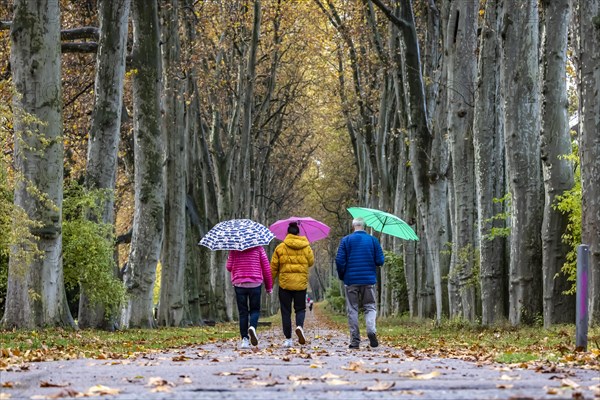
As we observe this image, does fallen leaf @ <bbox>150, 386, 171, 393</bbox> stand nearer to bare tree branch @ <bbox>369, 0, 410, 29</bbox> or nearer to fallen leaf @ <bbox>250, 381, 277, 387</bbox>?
fallen leaf @ <bbox>250, 381, 277, 387</bbox>

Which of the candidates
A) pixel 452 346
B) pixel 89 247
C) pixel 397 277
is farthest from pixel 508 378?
pixel 397 277

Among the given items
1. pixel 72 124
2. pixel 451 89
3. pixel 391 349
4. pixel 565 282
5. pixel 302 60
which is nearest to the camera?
pixel 391 349

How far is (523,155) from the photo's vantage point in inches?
624

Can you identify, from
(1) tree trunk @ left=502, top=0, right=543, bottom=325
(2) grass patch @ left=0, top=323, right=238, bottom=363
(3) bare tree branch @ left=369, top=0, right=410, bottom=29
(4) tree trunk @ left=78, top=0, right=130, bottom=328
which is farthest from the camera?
(3) bare tree branch @ left=369, top=0, right=410, bottom=29

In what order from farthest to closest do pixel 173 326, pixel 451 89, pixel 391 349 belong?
1. pixel 173 326
2. pixel 451 89
3. pixel 391 349

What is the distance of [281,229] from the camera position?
587 inches

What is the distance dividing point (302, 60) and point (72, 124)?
1431 cm

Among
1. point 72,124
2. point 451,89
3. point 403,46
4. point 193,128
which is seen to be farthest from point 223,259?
point 451,89

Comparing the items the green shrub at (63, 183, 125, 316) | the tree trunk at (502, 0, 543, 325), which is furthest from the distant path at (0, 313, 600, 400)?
the green shrub at (63, 183, 125, 316)

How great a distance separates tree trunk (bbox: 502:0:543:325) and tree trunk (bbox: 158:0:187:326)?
1094cm

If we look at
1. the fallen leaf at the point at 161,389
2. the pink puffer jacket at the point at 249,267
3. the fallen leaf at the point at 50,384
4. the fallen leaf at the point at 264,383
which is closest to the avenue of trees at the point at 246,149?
the pink puffer jacket at the point at 249,267

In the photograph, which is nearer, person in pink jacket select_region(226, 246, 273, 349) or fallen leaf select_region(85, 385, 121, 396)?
fallen leaf select_region(85, 385, 121, 396)

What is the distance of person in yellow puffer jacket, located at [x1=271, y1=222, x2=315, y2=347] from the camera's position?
45.1ft

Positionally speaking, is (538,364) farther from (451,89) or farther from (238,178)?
(238,178)
